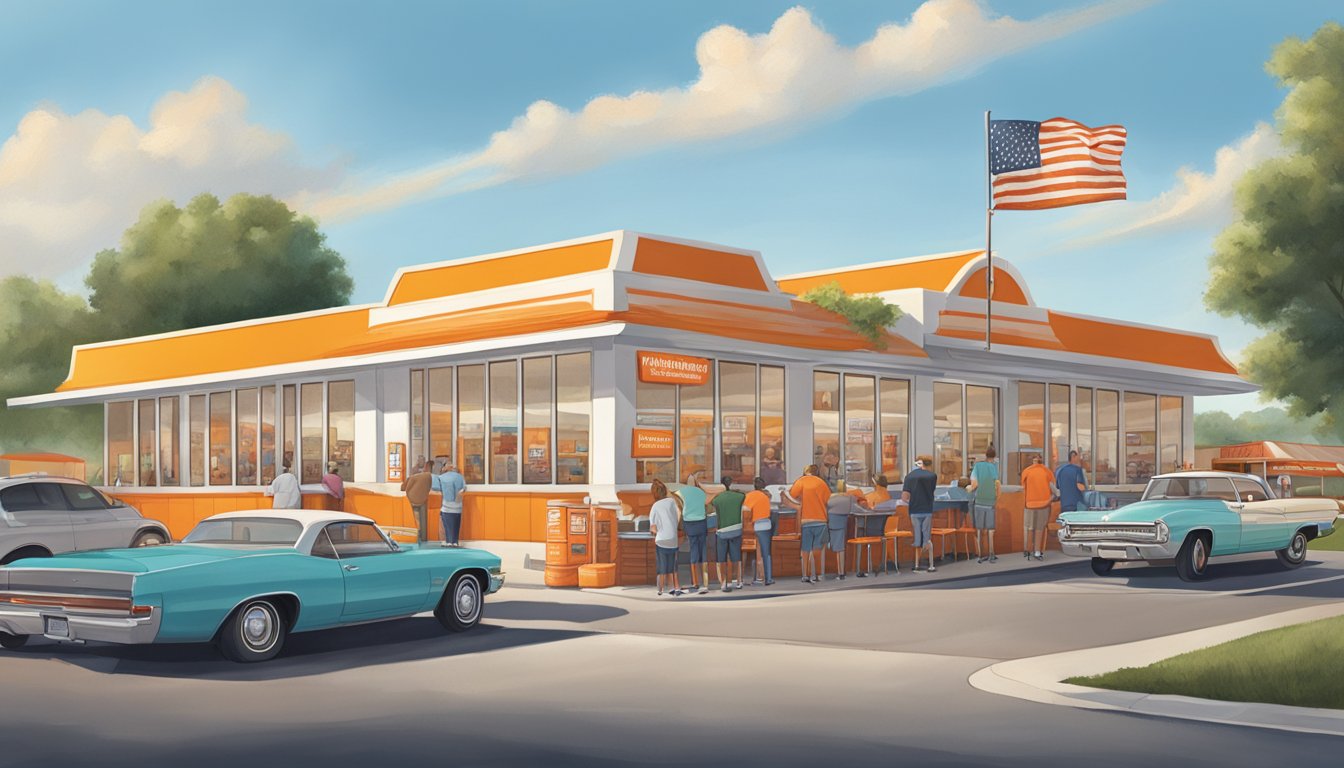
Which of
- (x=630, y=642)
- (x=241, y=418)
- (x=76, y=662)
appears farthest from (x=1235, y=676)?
(x=241, y=418)

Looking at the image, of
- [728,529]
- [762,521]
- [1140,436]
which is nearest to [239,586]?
[728,529]

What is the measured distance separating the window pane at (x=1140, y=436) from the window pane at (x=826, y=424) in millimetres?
12009

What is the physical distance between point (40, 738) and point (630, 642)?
6476mm

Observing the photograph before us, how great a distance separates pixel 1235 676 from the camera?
38.0 feet

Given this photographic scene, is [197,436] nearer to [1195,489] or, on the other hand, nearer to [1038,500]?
[1038,500]

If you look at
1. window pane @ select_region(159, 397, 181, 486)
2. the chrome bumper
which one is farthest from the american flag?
the chrome bumper

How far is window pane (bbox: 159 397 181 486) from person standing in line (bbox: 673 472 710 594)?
1795cm

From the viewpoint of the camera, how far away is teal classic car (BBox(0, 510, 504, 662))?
40.5ft

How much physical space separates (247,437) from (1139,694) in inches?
972

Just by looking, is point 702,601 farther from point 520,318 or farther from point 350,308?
point 350,308

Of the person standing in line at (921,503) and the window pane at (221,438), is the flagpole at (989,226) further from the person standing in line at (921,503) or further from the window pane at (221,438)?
the window pane at (221,438)

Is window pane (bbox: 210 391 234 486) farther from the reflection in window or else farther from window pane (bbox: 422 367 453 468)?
window pane (bbox: 422 367 453 468)

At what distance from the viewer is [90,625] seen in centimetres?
1238

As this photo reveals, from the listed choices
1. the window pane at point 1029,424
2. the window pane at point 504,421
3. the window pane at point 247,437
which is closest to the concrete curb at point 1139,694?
the window pane at point 504,421
